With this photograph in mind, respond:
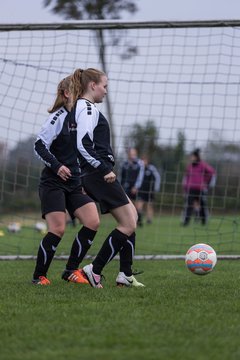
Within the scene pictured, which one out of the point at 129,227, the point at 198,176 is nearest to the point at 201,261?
the point at 129,227

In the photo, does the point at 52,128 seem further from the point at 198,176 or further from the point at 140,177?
the point at 198,176

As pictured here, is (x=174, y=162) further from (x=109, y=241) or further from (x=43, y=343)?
(x=43, y=343)

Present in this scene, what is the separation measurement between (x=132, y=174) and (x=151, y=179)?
0.62 meters

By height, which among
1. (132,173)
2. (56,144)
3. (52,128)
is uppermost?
(52,128)

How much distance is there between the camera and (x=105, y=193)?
642 centimetres

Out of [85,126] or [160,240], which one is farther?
[160,240]

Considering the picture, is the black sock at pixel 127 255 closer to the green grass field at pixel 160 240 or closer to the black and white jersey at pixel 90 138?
the black and white jersey at pixel 90 138

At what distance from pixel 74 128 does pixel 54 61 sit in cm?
375

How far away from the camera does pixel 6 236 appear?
14.5 metres

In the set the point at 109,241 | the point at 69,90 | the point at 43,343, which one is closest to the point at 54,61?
the point at 69,90

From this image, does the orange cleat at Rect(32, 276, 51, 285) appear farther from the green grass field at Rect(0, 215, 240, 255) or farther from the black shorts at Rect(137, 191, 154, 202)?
the black shorts at Rect(137, 191, 154, 202)

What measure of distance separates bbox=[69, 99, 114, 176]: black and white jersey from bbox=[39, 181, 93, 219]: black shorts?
18.3 inches

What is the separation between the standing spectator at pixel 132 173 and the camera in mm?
14039

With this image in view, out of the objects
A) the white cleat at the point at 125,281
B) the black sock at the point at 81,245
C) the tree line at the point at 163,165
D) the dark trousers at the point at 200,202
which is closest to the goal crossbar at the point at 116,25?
the tree line at the point at 163,165
